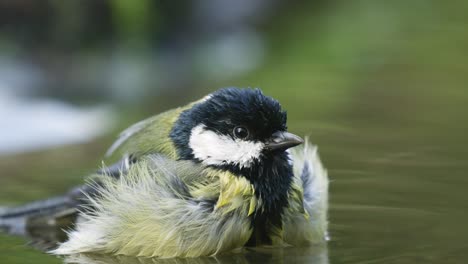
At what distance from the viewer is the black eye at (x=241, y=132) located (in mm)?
4777

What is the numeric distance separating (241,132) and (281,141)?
0.21m

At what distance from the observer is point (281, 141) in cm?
475

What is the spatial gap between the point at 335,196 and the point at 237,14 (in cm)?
569

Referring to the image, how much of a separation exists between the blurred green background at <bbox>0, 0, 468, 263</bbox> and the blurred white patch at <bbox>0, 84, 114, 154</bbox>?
0.06 feet

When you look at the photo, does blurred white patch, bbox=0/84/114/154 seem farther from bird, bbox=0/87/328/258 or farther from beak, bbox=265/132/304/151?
beak, bbox=265/132/304/151

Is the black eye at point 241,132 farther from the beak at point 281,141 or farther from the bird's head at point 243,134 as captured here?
the beak at point 281,141

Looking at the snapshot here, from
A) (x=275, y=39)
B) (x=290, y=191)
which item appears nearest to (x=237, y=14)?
(x=275, y=39)

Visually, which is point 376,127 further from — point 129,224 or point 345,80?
point 129,224

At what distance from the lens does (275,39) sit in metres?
11.0

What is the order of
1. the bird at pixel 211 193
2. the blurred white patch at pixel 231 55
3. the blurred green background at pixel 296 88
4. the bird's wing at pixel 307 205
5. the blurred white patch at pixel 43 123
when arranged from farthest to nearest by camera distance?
the blurred white patch at pixel 231 55 < the blurred white patch at pixel 43 123 < the blurred green background at pixel 296 88 < the bird's wing at pixel 307 205 < the bird at pixel 211 193

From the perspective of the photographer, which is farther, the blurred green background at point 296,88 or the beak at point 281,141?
the blurred green background at point 296,88

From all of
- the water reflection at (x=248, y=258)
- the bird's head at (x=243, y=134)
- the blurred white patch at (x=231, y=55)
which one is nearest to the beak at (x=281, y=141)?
the bird's head at (x=243, y=134)

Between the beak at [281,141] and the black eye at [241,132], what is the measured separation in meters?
0.12

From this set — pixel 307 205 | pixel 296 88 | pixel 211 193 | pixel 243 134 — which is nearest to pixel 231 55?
pixel 296 88
